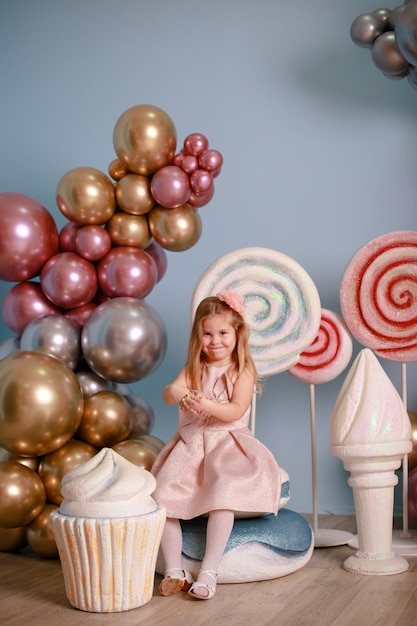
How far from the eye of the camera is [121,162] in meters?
3.34

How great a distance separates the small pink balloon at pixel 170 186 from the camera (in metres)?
3.18

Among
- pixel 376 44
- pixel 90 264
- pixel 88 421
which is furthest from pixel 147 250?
pixel 376 44

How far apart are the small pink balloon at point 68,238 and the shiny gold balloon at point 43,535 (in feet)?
3.33

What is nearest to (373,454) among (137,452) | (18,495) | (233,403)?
(233,403)

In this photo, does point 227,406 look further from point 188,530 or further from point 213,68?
point 213,68

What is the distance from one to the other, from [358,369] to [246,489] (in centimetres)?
57

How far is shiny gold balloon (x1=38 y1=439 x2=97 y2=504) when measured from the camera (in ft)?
9.73

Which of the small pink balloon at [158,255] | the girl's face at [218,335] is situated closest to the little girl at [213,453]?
the girl's face at [218,335]

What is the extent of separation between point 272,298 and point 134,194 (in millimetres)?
670

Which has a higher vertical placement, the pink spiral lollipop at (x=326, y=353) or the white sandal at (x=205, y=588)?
the pink spiral lollipop at (x=326, y=353)

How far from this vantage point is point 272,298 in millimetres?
3182

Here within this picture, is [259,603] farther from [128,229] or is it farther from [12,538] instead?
[128,229]

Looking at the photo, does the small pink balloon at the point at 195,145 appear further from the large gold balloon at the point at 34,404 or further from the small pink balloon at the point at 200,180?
the large gold balloon at the point at 34,404

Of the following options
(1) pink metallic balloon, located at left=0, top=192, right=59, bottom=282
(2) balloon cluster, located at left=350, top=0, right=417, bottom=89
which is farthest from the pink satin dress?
(2) balloon cluster, located at left=350, top=0, right=417, bottom=89
